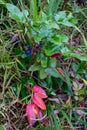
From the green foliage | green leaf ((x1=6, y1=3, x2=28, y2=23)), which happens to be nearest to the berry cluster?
the green foliage

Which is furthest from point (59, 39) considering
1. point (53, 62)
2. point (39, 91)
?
point (39, 91)

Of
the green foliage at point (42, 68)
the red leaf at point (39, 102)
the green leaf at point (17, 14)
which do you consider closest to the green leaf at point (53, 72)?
the green foliage at point (42, 68)

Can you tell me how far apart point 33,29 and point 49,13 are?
0.45 ft

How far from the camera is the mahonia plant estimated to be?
4.29 ft

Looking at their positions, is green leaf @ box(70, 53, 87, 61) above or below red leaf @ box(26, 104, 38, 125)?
above

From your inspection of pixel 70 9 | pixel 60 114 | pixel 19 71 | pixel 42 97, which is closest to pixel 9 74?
pixel 19 71

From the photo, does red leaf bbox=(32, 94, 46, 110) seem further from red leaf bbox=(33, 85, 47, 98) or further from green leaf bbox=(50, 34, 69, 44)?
green leaf bbox=(50, 34, 69, 44)

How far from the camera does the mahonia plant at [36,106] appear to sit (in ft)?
4.29

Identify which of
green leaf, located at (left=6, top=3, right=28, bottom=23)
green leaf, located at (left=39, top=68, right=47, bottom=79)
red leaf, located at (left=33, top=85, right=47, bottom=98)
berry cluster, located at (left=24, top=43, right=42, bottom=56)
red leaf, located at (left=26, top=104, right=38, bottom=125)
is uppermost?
green leaf, located at (left=6, top=3, right=28, bottom=23)

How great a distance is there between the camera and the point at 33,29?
4.34 feet

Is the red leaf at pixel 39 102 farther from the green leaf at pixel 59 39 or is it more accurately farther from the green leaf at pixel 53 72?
the green leaf at pixel 59 39

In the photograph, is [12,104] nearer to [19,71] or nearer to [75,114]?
[19,71]

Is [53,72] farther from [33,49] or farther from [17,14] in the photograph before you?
[17,14]

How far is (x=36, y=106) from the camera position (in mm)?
1336
